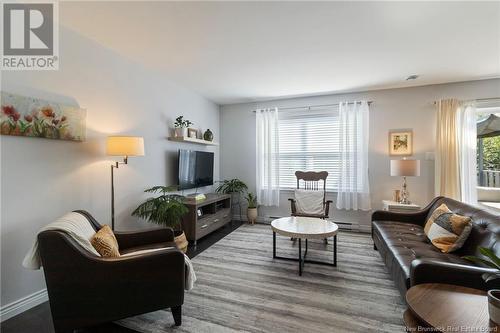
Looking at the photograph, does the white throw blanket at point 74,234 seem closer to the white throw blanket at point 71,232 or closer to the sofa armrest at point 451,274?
the white throw blanket at point 71,232

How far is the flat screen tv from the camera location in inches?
143

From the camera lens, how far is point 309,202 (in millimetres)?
3883

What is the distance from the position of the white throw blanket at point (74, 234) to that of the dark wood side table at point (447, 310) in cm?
146

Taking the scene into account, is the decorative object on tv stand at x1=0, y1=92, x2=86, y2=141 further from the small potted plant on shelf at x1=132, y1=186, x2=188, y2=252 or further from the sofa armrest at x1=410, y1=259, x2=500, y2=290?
the sofa armrest at x1=410, y1=259, x2=500, y2=290

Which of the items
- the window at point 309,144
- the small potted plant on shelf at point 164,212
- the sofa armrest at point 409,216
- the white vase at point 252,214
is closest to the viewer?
the small potted plant on shelf at point 164,212

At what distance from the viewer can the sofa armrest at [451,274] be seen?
1431 mm

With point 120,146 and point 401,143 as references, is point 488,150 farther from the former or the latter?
point 120,146

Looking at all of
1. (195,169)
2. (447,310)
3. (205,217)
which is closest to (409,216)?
Result: (447,310)

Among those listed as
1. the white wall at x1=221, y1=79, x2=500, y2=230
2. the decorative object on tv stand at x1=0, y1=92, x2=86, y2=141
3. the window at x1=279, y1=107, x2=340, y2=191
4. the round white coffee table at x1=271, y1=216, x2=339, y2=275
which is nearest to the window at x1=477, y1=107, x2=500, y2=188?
the white wall at x1=221, y1=79, x2=500, y2=230

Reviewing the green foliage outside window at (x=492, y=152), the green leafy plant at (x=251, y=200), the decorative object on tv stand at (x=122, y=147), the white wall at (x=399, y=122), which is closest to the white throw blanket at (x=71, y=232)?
the decorative object on tv stand at (x=122, y=147)

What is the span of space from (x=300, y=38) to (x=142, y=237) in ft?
8.42

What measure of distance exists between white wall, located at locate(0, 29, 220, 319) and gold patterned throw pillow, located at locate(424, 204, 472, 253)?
11.1ft

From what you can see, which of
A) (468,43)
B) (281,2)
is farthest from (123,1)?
(468,43)

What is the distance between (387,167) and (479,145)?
5.05 feet
